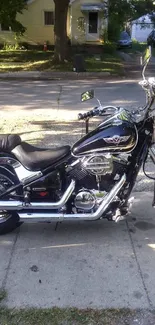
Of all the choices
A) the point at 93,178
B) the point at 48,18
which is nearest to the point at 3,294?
the point at 93,178

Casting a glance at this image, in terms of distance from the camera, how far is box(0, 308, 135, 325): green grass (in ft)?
8.66

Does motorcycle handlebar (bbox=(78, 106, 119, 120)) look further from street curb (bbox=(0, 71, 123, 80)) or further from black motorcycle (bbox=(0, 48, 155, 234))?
street curb (bbox=(0, 71, 123, 80))

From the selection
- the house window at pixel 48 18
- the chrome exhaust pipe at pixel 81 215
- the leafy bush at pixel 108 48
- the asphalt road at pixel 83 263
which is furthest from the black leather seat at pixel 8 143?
the house window at pixel 48 18

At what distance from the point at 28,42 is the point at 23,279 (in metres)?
25.2

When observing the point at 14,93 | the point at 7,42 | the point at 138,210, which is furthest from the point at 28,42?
the point at 138,210

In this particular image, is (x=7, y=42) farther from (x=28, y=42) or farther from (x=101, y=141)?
(x=101, y=141)

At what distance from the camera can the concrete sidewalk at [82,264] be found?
2903 mm

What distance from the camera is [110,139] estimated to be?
11.0 feet

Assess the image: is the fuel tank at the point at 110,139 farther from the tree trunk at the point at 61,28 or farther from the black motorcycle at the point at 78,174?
the tree trunk at the point at 61,28

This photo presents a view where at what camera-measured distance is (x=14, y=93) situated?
11695mm

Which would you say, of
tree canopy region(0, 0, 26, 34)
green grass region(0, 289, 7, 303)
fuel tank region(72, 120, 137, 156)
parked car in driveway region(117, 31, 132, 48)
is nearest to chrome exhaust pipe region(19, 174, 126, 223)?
fuel tank region(72, 120, 137, 156)

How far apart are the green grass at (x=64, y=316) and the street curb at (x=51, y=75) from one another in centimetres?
1289

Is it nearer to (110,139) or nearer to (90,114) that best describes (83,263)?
(110,139)

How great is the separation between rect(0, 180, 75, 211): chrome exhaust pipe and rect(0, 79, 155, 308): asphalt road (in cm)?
36
